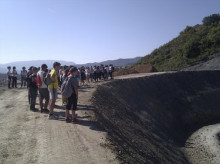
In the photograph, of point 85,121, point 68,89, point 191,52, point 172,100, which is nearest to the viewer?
point 68,89

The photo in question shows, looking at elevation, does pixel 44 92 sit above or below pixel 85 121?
above

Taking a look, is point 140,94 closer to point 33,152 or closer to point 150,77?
point 150,77

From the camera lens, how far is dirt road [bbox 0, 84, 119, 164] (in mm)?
6621

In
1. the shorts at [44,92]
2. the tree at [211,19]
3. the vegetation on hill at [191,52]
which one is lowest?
the shorts at [44,92]

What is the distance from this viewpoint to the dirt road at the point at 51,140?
261 inches

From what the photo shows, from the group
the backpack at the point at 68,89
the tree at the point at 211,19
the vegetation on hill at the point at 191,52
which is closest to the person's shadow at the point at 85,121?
the backpack at the point at 68,89

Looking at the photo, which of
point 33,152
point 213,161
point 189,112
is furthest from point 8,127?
point 189,112

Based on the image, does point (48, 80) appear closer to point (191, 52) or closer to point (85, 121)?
point (85, 121)

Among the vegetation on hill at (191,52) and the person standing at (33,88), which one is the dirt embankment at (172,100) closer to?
the person standing at (33,88)

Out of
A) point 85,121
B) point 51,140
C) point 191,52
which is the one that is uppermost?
point 191,52

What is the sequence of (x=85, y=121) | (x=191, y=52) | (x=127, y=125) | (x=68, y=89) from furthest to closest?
(x=191, y=52) → (x=127, y=125) → (x=85, y=121) → (x=68, y=89)

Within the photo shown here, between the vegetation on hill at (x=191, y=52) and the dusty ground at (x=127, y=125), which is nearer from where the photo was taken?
the dusty ground at (x=127, y=125)

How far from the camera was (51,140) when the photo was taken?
7.67m

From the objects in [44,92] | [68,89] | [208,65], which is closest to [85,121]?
[68,89]
